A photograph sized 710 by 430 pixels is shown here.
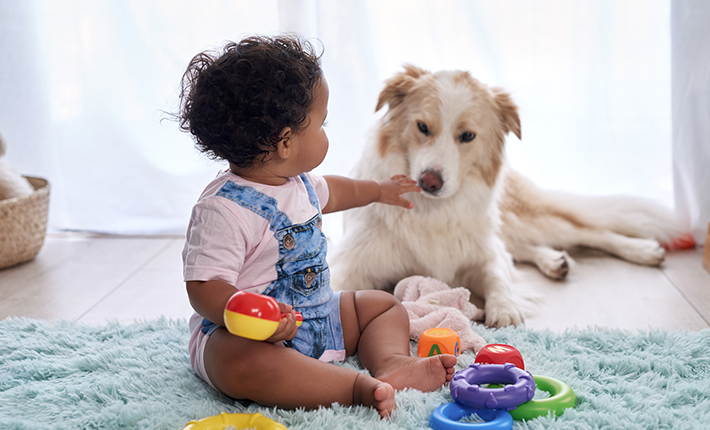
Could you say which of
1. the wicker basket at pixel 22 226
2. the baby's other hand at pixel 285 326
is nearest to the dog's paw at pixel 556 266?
the baby's other hand at pixel 285 326

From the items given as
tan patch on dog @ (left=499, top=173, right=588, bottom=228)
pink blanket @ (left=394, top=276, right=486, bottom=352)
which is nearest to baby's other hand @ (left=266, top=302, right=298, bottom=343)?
pink blanket @ (left=394, top=276, right=486, bottom=352)

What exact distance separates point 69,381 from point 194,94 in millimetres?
765

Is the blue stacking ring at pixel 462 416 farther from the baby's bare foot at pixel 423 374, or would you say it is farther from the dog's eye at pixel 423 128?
the dog's eye at pixel 423 128

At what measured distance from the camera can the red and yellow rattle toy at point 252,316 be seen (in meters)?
1.05

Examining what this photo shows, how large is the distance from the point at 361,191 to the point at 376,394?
28.4 inches

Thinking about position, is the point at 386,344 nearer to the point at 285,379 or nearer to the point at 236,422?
the point at 285,379

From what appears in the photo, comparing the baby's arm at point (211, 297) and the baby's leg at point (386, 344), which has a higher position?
the baby's arm at point (211, 297)

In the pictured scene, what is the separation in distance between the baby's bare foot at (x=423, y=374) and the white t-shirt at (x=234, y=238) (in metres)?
0.36

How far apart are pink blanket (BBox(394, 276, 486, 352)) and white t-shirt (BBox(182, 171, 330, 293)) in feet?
1.84

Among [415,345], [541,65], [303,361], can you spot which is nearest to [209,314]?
[303,361]

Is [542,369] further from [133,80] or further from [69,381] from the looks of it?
[133,80]

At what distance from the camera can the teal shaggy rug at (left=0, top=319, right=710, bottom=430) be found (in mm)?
1181

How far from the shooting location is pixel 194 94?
1.29 meters

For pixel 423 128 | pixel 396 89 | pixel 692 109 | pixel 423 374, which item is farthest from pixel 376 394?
pixel 692 109
